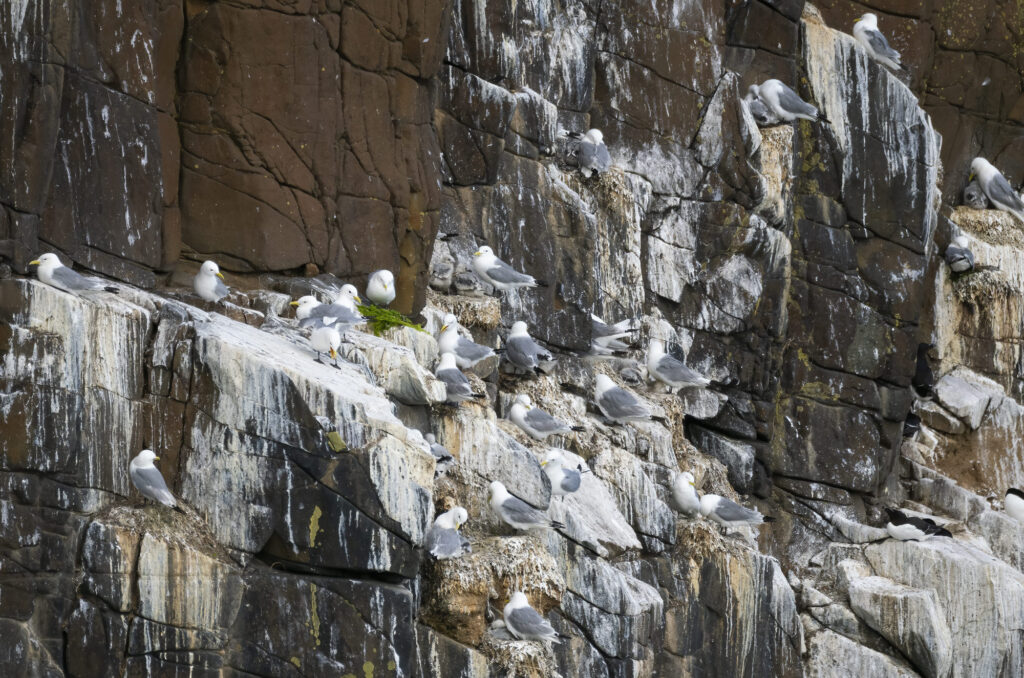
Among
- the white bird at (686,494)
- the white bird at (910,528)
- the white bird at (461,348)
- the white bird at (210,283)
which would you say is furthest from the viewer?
the white bird at (910,528)

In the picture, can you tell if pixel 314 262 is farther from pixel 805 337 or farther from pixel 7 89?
pixel 805 337

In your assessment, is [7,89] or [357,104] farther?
[357,104]

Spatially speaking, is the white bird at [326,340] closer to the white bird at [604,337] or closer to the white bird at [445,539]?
the white bird at [445,539]

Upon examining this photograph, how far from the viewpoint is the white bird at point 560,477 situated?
573 inches

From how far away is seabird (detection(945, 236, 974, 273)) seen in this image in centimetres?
2183

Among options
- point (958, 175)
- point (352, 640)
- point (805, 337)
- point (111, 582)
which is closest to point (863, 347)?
point (805, 337)

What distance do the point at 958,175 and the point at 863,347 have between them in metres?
3.75

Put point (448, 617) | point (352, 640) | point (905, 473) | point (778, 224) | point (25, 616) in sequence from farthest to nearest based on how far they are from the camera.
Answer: point (905, 473) → point (778, 224) → point (448, 617) → point (352, 640) → point (25, 616)

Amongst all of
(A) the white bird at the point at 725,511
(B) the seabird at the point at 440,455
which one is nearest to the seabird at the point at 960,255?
(A) the white bird at the point at 725,511

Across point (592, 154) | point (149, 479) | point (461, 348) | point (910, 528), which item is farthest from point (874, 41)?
point (149, 479)

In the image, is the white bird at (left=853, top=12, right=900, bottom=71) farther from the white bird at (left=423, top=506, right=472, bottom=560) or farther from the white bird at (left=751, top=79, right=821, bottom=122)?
the white bird at (left=423, top=506, right=472, bottom=560)

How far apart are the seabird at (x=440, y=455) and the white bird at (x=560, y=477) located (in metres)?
0.92

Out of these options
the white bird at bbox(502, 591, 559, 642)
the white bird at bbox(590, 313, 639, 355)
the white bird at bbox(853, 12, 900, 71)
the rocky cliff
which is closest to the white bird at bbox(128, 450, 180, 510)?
the rocky cliff

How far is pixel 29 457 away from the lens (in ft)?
36.7
